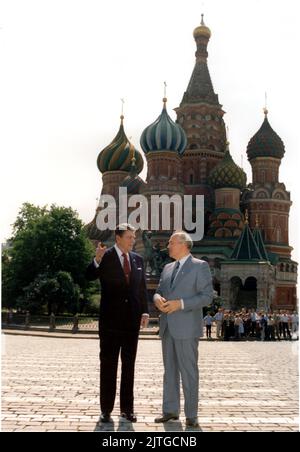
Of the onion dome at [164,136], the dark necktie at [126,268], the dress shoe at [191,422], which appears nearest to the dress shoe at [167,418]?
the dress shoe at [191,422]

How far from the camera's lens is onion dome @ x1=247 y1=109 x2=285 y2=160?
65062 millimetres

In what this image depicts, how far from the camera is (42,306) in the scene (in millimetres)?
39000

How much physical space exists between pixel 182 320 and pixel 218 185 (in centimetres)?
5686

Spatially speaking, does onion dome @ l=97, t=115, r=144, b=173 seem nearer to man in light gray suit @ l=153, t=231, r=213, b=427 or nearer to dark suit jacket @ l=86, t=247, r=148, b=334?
dark suit jacket @ l=86, t=247, r=148, b=334

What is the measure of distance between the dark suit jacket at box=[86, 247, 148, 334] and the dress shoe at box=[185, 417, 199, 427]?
1.16 metres

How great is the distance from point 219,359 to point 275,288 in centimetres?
4514

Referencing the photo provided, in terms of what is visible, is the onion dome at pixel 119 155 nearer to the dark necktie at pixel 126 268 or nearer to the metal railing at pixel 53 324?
the metal railing at pixel 53 324

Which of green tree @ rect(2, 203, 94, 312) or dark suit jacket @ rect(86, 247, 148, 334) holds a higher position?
green tree @ rect(2, 203, 94, 312)

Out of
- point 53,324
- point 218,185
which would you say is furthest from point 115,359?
point 218,185

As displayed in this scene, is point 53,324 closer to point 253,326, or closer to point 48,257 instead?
point 253,326

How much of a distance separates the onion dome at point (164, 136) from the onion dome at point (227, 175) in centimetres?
444

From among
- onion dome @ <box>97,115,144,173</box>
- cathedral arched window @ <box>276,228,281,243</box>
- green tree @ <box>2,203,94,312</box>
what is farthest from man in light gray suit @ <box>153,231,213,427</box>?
onion dome @ <box>97,115,144,173</box>
